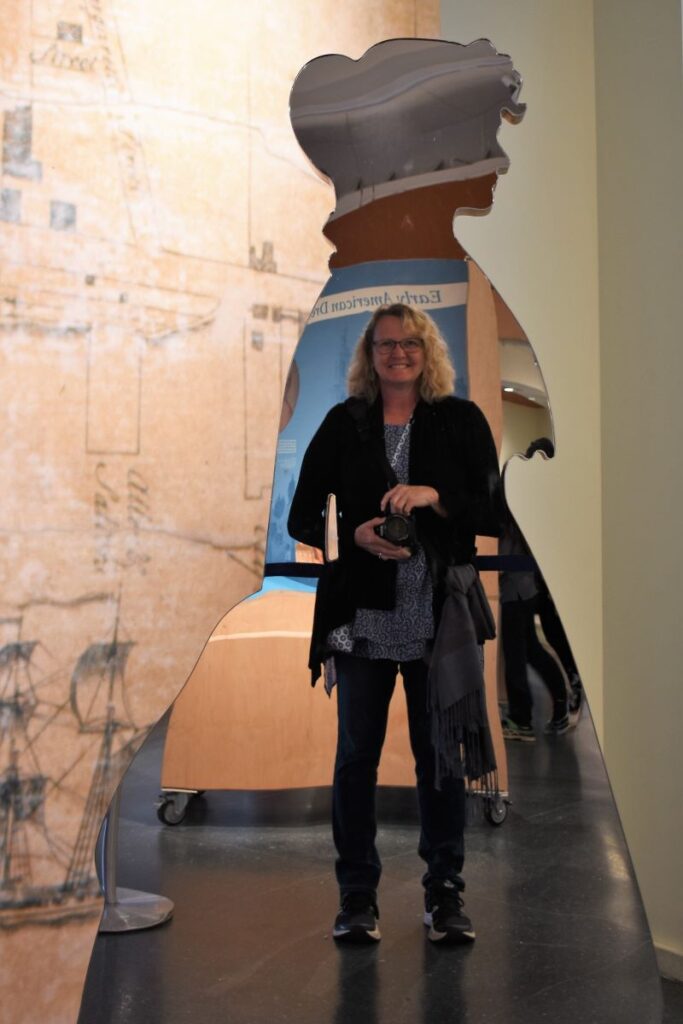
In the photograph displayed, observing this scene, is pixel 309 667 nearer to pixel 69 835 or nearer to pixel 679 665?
pixel 69 835

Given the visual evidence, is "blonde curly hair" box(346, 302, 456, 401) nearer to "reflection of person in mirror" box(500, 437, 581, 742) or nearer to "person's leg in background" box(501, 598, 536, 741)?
"reflection of person in mirror" box(500, 437, 581, 742)

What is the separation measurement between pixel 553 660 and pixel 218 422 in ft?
2.25

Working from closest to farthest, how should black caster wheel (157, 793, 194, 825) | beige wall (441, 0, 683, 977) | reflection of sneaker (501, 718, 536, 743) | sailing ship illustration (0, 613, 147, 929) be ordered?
1. sailing ship illustration (0, 613, 147, 929)
2. black caster wheel (157, 793, 194, 825)
3. reflection of sneaker (501, 718, 536, 743)
4. beige wall (441, 0, 683, 977)

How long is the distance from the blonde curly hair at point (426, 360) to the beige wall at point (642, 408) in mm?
454

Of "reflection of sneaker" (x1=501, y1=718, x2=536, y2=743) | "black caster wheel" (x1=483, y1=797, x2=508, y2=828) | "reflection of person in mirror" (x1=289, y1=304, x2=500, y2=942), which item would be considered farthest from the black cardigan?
"black caster wheel" (x1=483, y1=797, x2=508, y2=828)

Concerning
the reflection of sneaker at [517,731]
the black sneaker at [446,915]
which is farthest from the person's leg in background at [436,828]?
the reflection of sneaker at [517,731]

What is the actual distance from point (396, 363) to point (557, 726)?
0.66m

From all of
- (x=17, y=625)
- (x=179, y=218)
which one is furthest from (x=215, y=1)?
(x=17, y=625)

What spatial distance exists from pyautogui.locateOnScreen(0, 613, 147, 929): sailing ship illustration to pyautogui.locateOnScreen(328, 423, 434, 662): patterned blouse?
1.14ft

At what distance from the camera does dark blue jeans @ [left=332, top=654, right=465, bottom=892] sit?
1.80 m

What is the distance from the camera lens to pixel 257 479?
1.79 meters

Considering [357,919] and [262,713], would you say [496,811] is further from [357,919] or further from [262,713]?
[262,713]

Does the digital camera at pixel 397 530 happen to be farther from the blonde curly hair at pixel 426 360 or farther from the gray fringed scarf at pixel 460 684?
the blonde curly hair at pixel 426 360

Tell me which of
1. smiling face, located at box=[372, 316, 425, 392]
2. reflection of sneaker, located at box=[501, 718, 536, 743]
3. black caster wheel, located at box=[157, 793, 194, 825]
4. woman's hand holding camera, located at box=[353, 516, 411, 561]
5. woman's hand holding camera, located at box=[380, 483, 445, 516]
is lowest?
black caster wheel, located at box=[157, 793, 194, 825]
